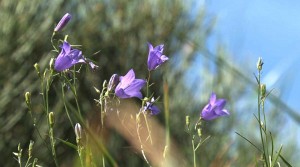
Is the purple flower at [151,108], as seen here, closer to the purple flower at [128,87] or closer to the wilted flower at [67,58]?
the purple flower at [128,87]

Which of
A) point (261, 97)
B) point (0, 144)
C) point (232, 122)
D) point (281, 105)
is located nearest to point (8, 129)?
point (0, 144)

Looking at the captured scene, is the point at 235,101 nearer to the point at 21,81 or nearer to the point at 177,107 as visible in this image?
the point at 177,107

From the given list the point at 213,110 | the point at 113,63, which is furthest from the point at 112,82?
the point at 113,63

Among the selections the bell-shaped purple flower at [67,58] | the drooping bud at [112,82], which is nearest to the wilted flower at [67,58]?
the bell-shaped purple flower at [67,58]

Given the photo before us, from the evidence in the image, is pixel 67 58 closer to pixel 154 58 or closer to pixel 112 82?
pixel 112 82

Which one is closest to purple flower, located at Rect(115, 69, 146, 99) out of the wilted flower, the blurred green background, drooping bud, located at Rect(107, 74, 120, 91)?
drooping bud, located at Rect(107, 74, 120, 91)

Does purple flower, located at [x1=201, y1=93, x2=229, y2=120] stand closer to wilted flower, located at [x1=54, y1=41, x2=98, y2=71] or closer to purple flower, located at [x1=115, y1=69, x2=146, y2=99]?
purple flower, located at [x1=115, y1=69, x2=146, y2=99]
